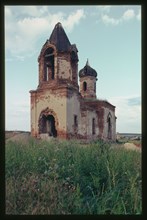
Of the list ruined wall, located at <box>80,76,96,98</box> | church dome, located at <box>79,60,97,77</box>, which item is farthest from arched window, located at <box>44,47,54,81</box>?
ruined wall, located at <box>80,76,96,98</box>

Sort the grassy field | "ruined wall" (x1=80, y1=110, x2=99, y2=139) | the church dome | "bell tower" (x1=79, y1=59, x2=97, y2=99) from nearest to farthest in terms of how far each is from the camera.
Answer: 1. the grassy field
2. "ruined wall" (x1=80, y1=110, x2=99, y2=139)
3. the church dome
4. "bell tower" (x1=79, y1=59, x2=97, y2=99)

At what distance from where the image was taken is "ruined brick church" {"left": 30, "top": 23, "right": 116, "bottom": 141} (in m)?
6.62

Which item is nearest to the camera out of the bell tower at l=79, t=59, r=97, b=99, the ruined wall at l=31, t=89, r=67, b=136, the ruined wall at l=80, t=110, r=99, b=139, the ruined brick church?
the ruined wall at l=80, t=110, r=99, b=139

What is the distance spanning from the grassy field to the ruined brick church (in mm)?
1799

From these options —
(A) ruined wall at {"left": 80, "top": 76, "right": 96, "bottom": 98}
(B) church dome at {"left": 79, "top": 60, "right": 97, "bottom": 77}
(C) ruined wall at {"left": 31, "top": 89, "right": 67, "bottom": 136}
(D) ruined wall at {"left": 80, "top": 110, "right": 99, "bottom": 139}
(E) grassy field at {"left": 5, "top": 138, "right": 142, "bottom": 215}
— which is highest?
(B) church dome at {"left": 79, "top": 60, "right": 97, "bottom": 77}

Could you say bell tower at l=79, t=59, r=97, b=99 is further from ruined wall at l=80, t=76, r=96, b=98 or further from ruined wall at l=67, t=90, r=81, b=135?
ruined wall at l=67, t=90, r=81, b=135

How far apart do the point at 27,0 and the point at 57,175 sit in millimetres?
2020

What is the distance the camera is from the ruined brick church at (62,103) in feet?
21.7

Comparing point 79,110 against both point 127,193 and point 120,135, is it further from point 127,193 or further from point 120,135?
point 127,193

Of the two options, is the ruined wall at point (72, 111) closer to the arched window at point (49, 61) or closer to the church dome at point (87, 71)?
the arched window at point (49, 61)

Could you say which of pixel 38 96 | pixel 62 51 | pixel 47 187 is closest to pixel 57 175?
pixel 47 187

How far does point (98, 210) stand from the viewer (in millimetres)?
2807

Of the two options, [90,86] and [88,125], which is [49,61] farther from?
[90,86]

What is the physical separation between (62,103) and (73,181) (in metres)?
5.12
